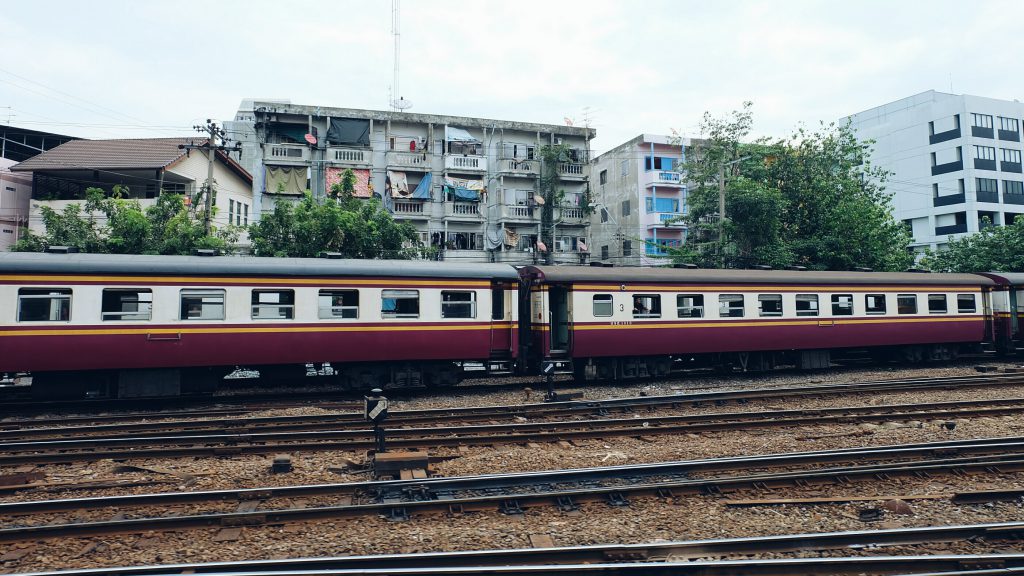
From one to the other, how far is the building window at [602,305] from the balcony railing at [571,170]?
67.9 ft

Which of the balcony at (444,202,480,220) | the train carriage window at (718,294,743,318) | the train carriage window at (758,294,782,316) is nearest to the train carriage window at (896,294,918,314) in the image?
the train carriage window at (758,294,782,316)

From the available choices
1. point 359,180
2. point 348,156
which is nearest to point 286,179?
point 348,156

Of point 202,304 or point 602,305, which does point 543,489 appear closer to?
point 602,305

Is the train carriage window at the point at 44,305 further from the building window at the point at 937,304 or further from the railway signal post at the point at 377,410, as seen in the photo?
the building window at the point at 937,304

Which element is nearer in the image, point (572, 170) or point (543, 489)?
point (543, 489)

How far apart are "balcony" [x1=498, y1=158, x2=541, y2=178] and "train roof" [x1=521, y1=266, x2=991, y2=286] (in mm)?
18898

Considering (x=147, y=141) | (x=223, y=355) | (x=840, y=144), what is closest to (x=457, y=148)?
(x=147, y=141)

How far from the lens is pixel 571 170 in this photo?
119ft

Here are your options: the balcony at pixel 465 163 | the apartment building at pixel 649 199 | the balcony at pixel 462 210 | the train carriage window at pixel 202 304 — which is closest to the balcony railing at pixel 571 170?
the apartment building at pixel 649 199

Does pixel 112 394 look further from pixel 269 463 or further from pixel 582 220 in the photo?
pixel 582 220

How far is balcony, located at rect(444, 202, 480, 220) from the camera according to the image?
33.6 meters

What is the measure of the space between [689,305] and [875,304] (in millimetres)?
6889

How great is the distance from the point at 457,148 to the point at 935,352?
79.8 ft

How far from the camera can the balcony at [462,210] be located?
1324 inches
